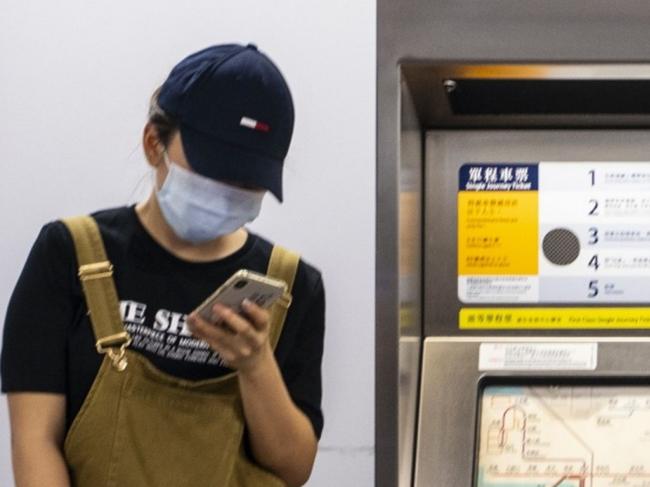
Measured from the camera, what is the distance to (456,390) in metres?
1.32

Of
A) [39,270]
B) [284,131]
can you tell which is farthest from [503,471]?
[39,270]

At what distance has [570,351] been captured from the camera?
4.42ft

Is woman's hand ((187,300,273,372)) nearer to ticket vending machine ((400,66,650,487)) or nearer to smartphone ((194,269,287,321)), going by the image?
smartphone ((194,269,287,321))

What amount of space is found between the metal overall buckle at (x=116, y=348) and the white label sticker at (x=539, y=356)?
18.3 inches

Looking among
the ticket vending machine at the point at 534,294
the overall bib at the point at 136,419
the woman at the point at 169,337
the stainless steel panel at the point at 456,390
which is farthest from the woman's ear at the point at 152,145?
the stainless steel panel at the point at 456,390

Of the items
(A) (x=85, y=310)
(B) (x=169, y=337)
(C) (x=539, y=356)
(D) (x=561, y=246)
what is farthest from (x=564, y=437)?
(A) (x=85, y=310)

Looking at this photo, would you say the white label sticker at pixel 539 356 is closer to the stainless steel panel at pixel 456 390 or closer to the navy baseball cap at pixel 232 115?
the stainless steel panel at pixel 456 390

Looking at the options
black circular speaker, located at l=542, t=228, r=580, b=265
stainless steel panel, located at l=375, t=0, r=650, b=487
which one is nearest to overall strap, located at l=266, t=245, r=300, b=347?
stainless steel panel, located at l=375, t=0, r=650, b=487

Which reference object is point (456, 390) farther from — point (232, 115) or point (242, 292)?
point (232, 115)

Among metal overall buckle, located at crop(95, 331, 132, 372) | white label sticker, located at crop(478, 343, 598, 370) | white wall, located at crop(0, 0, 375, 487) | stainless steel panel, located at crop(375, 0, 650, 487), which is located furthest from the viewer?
white wall, located at crop(0, 0, 375, 487)

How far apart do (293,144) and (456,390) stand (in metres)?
0.58

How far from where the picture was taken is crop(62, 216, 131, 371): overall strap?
47.9 inches

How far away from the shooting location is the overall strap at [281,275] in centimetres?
131

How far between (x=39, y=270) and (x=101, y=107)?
55 cm
